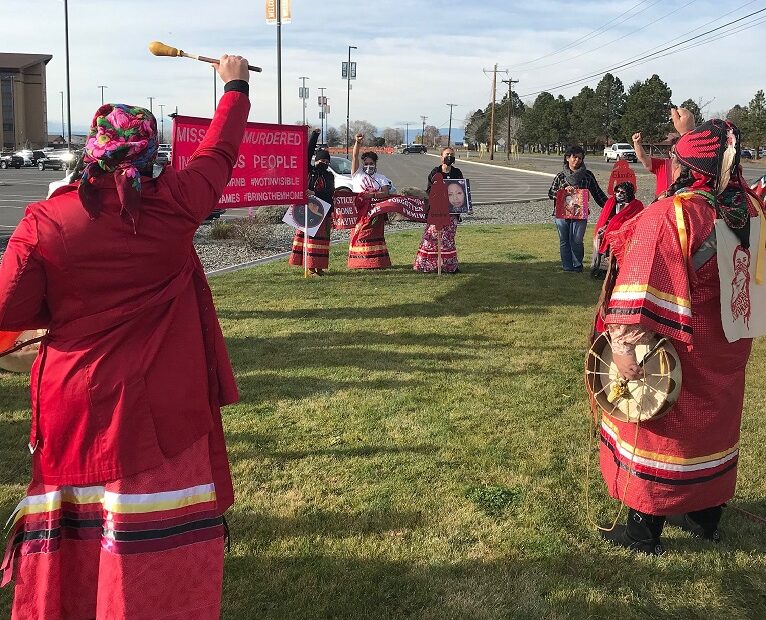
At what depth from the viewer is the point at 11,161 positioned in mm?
43312

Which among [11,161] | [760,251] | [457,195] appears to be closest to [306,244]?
[457,195]

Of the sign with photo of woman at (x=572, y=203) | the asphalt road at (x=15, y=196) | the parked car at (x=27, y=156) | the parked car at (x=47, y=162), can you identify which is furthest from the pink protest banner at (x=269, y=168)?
the parked car at (x=27, y=156)

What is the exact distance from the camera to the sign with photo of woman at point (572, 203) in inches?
414

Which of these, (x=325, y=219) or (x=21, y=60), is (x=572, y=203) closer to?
(x=325, y=219)

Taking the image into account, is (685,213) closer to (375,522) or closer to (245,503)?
(375,522)

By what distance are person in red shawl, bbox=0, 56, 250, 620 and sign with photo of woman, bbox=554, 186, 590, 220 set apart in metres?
8.96

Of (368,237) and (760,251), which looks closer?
(760,251)

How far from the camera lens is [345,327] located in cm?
732

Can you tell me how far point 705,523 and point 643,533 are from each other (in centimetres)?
36

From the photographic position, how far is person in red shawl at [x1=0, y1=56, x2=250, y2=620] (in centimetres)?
194

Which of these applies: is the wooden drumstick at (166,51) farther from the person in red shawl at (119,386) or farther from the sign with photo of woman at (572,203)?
the sign with photo of woman at (572,203)

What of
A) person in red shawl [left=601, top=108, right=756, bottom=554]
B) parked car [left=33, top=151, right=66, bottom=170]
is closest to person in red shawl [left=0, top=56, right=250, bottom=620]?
person in red shawl [left=601, top=108, right=756, bottom=554]

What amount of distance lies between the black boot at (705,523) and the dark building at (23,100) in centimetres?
7490

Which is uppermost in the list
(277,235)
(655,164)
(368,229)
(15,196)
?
(655,164)
